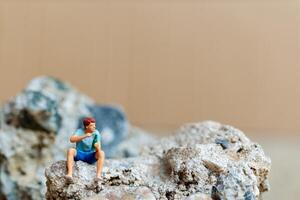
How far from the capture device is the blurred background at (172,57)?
274 inches

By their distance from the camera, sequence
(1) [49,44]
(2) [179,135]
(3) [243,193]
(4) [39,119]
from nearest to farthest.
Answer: (3) [243,193] → (2) [179,135] → (4) [39,119] → (1) [49,44]

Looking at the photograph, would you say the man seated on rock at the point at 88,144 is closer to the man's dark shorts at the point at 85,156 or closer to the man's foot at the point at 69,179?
the man's dark shorts at the point at 85,156

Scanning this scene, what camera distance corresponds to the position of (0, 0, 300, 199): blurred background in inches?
274

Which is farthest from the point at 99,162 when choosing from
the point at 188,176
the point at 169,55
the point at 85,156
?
the point at 169,55

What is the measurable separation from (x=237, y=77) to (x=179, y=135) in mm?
3810

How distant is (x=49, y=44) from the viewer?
289 inches

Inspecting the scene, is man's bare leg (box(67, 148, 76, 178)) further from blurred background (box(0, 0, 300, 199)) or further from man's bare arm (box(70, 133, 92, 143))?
blurred background (box(0, 0, 300, 199))

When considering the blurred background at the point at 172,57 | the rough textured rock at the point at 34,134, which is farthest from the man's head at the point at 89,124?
the blurred background at the point at 172,57

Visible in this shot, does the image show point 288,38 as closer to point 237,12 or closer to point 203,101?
point 237,12

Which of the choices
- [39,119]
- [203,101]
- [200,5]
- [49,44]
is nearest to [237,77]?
[203,101]

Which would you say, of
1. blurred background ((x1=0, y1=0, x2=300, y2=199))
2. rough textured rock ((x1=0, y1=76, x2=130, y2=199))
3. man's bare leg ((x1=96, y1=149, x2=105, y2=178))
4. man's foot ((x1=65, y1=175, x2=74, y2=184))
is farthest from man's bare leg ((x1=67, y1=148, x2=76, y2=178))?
blurred background ((x1=0, y1=0, x2=300, y2=199))

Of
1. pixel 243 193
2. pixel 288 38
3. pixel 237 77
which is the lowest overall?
pixel 243 193

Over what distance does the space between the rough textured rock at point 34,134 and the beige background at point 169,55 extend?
268cm

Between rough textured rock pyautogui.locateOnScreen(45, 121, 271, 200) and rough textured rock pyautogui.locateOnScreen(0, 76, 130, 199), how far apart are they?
1.19 metres
